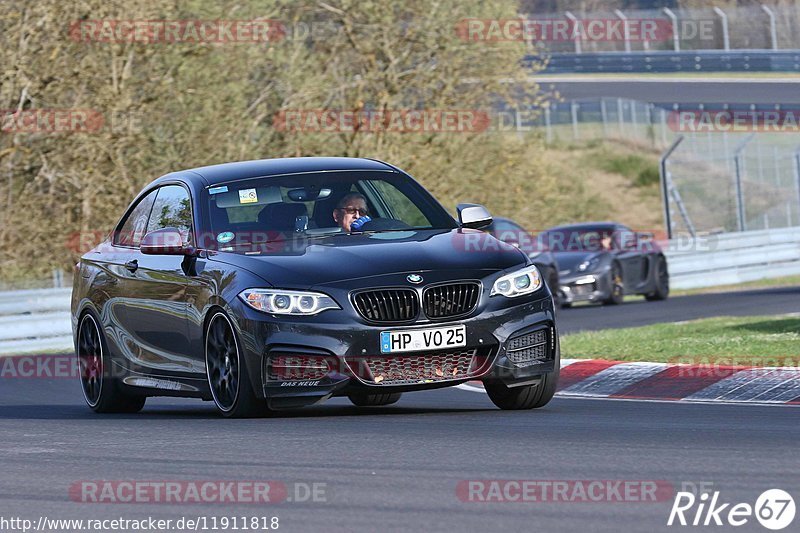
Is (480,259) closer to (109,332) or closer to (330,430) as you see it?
(330,430)

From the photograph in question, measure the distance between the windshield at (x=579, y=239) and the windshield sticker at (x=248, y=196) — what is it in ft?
Result: 52.1

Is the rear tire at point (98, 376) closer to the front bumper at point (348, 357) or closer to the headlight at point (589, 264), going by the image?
the front bumper at point (348, 357)

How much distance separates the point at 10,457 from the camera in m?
8.20

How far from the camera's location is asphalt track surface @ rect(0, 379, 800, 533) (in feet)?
19.8

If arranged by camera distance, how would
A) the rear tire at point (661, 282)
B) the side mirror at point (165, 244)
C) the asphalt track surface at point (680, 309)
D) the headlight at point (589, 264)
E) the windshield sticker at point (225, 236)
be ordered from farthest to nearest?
the rear tire at point (661, 282) → the headlight at point (589, 264) → the asphalt track surface at point (680, 309) → the side mirror at point (165, 244) → the windshield sticker at point (225, 236)

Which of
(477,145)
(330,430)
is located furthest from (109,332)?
(477,145)

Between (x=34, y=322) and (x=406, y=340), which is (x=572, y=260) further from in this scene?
(x=406, y=340)

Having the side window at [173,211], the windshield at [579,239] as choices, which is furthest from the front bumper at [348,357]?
the windshield at [579,239]

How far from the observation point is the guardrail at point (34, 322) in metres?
20.5

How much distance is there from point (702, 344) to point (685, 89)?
45382 mm

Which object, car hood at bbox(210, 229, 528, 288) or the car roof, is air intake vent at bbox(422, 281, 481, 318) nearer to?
car hood at bbox(210, 229, 528, 288)

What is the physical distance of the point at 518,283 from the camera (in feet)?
30.9

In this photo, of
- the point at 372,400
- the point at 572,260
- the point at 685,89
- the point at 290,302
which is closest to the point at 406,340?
the point at 290,302

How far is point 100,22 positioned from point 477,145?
9835 mm
